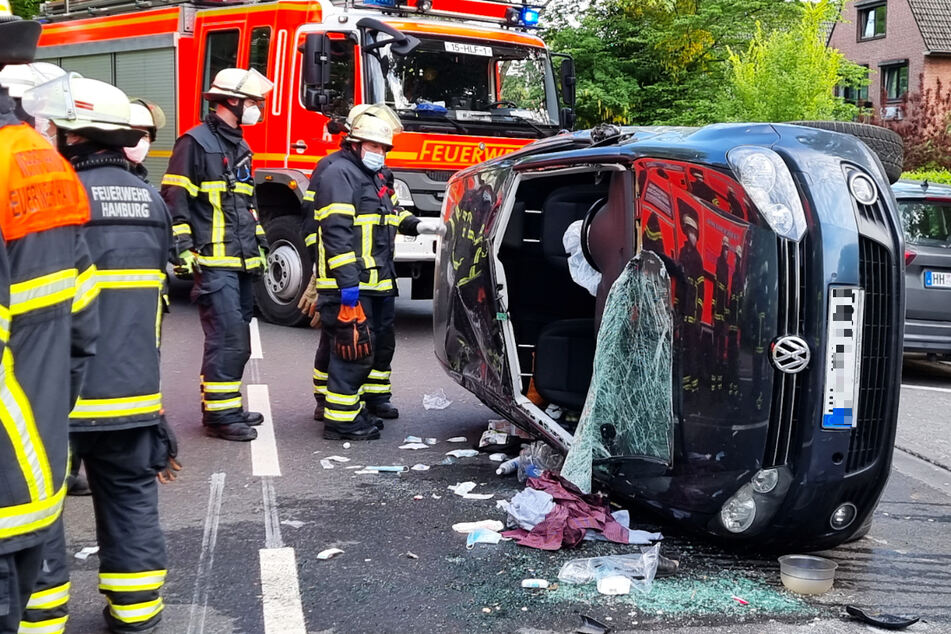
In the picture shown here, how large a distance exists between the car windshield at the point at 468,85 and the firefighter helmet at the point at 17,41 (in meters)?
6.76

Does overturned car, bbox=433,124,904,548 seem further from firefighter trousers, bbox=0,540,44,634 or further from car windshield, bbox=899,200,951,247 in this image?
car windshield, bbox=899,200,951,247

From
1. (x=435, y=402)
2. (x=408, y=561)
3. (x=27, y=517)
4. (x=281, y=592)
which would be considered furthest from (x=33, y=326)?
(x=435, y=402)

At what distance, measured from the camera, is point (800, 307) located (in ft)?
13.2

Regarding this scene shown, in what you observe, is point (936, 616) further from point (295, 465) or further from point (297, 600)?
point (295, 465)

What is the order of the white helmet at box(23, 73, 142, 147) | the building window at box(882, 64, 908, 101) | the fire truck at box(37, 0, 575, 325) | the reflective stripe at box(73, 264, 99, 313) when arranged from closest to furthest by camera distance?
1. the reflective stripe at box(73, 264, 99, 313)
2. the white helmet at box(23, 73, 142, 147)
3. the fire truck at box(37, 0, 575, 325)
4. the building window at box(882, 64, 908, 101)

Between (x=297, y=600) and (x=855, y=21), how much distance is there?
40930 millimetres

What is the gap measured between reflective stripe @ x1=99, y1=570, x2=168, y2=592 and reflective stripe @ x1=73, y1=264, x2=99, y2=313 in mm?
1210

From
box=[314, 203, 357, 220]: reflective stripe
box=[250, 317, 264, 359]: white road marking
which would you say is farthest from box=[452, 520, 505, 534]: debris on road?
box=[250, 317, 264, 359]: white road marking

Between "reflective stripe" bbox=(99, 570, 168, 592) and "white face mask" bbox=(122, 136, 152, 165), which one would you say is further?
"white face mask" bbox=(122, 136, 152, 165)

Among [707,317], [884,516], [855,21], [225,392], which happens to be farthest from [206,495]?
[855,21]

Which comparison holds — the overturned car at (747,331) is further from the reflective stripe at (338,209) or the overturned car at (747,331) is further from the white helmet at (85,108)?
the white helmet at (85,108)

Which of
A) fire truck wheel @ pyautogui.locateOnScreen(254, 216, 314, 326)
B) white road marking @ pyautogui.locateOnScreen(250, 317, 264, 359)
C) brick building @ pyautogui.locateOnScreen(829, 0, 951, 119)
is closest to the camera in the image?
white road marking @ pyautogui.locateOnScreen(250, 317, 264, 359)

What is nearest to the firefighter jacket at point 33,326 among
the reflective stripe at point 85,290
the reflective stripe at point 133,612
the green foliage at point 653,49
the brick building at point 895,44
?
the reflective stripe at point 85,290

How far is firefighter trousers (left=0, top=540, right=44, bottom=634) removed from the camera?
7.52 ft
